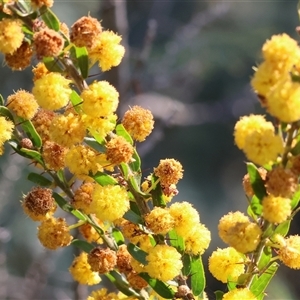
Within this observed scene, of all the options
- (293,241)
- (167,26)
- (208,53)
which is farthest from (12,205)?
(293,241)

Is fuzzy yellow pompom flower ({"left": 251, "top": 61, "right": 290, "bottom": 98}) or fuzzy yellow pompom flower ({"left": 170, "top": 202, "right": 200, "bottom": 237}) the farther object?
fuzzy yellow pompom flower ({"left": 170, "top": 202, "right": 200, "bottom": 237})

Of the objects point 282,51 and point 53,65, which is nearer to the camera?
point 282,51

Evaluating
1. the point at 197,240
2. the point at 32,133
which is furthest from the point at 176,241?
the point at 32,133

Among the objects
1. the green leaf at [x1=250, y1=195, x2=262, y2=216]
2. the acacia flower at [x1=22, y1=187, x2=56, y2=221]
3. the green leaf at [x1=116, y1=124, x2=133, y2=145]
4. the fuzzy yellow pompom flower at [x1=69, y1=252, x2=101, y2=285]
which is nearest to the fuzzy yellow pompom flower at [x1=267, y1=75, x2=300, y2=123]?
the green leaf at [x1=250, y1=195, x2=262, y2=216]

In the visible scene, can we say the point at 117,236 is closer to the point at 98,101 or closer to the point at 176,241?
the point at 176,241

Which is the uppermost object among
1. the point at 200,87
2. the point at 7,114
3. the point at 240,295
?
the point at 200,87

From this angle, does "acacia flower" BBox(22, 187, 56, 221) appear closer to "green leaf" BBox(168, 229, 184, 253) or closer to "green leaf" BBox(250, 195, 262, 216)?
"green leaf" BBox(168, 229, 184, 253)

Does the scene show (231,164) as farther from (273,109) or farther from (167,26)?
(273,109)
